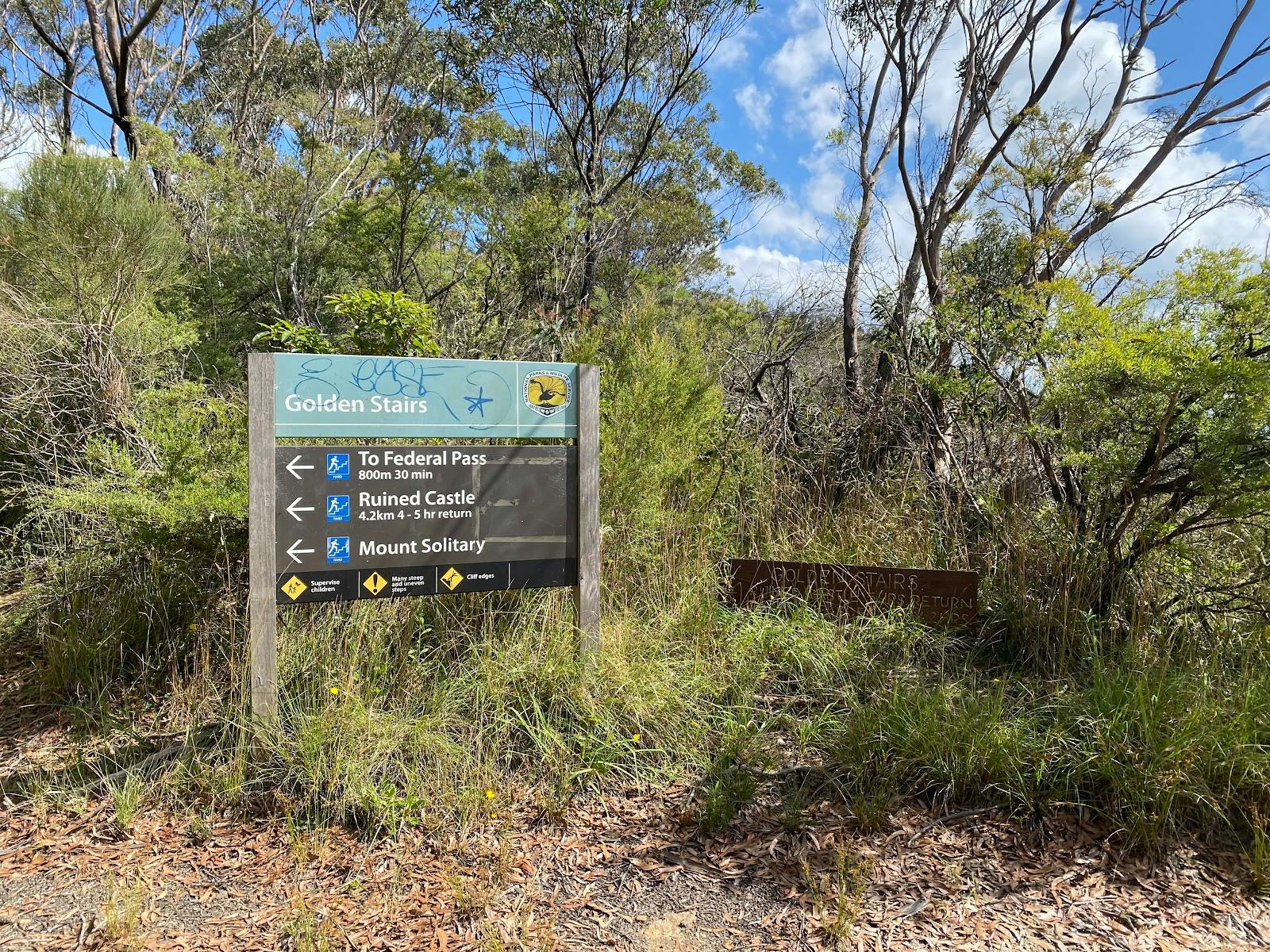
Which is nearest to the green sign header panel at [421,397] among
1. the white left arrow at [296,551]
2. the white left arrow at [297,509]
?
the white left arrow at [297,509]

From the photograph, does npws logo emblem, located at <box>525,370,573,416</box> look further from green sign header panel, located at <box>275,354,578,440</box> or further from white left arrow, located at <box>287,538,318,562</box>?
white left arrow, located at <box>287,538,318,562</box>

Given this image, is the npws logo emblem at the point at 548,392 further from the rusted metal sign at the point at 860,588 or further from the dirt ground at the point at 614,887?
the dirt ground at the point at 614,887

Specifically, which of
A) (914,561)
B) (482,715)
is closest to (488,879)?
(482,715)

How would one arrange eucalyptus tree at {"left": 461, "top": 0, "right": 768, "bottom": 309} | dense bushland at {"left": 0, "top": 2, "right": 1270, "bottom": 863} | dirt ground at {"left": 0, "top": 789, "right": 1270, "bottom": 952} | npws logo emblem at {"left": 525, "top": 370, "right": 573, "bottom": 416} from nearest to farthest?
1. dirt ground at {"left": 0, "top": 789, "right": 1270, "bottom": 952}
2. dense bushland at {"left": 0, "top": 2, "right": 1270, "bottom": 863}
3. npws logo emblem at {"left": 525, "top": 370, "right": 573, "bottom": 416}
4. eucalyptus tree at {"left": 461, "top": 0, "right": 768, "bottom": 309}

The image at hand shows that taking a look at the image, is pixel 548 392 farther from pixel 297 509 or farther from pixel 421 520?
pixel 297 509

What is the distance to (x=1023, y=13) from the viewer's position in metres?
8.40

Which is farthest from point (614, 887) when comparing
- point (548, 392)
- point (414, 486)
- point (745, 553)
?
point (745, 553)

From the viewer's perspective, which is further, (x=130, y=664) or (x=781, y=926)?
(x=130, y=664)

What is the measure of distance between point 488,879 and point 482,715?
31.9 inches

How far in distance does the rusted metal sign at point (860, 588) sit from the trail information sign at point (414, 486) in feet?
4.17

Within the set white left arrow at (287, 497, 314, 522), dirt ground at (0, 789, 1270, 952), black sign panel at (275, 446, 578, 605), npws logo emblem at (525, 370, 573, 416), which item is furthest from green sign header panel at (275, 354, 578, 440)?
dirt ground at (0, 789, 1270, 952)

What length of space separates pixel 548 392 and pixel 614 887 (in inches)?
89.9

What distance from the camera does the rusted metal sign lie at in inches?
165

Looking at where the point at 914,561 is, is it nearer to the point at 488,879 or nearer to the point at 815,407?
the point at 815,407
